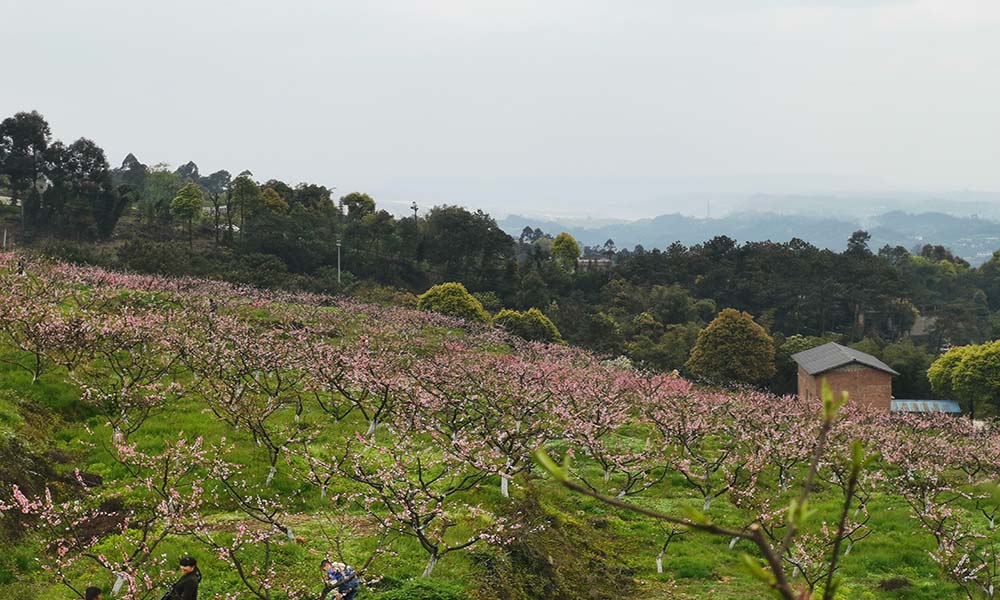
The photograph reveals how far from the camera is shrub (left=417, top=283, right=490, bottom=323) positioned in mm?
53156

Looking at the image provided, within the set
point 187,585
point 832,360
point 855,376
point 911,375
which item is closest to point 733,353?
point 832,360

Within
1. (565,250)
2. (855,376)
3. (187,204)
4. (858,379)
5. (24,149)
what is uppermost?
(24,149)

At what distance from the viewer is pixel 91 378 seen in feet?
71.0

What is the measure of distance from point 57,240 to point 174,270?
971cm

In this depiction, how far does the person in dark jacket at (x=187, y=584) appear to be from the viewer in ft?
30.2

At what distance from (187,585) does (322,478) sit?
296 inches

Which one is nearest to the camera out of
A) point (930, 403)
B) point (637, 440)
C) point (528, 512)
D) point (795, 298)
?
point (528, 512)

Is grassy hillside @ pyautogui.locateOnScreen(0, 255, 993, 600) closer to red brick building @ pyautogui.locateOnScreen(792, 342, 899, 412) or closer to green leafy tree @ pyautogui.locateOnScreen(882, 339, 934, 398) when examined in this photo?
red brick building @ pyautogui.locateOnScreen(792, 342, 899, 412)

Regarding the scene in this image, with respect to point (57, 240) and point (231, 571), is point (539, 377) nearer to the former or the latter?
point (231, 571)

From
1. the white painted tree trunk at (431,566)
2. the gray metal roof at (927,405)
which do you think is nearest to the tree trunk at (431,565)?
the white painted tree trunk at (431,566)

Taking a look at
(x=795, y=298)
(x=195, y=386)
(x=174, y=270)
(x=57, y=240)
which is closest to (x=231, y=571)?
(x=195, y=386)

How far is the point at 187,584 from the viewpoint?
9258mm

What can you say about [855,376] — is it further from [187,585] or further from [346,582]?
[187,585]

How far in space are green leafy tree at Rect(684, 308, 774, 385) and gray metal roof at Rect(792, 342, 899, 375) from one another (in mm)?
2713
